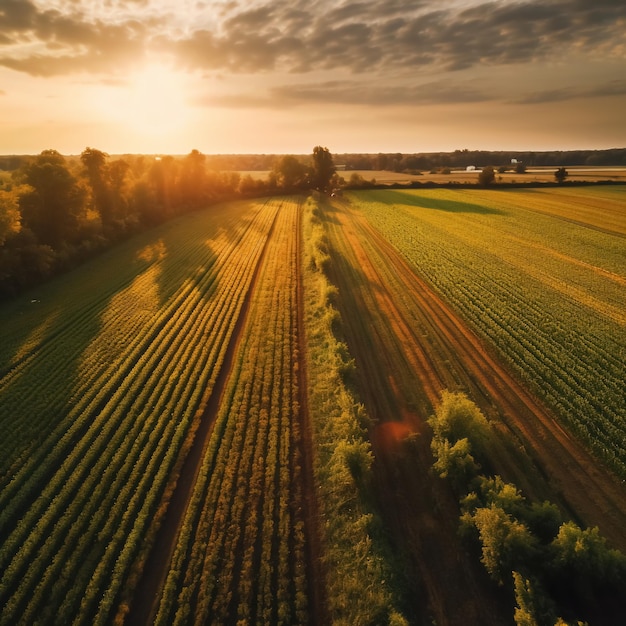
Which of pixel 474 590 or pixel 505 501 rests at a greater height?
pixel 505 501

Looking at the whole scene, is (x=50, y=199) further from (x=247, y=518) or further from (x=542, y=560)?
(x=542, y=560)

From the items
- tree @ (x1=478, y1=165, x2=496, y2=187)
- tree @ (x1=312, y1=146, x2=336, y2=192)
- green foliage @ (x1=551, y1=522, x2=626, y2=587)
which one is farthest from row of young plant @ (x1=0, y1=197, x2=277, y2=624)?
tree @ (x1=478, y1=165, x2=496, y2=187)

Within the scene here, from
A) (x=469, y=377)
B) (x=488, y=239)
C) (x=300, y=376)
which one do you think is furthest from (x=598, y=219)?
(x=300, y=376)

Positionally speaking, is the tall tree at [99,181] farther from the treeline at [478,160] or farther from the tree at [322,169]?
the treeline at [478,160]

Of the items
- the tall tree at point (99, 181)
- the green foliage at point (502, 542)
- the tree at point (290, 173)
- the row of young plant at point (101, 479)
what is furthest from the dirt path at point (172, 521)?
the tree at point (290, 173)

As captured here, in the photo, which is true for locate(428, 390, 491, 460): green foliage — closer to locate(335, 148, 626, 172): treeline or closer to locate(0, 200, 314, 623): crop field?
locate(0, 200, 314, 623): crop field

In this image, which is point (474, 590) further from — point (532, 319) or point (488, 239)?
point (488, 239)
